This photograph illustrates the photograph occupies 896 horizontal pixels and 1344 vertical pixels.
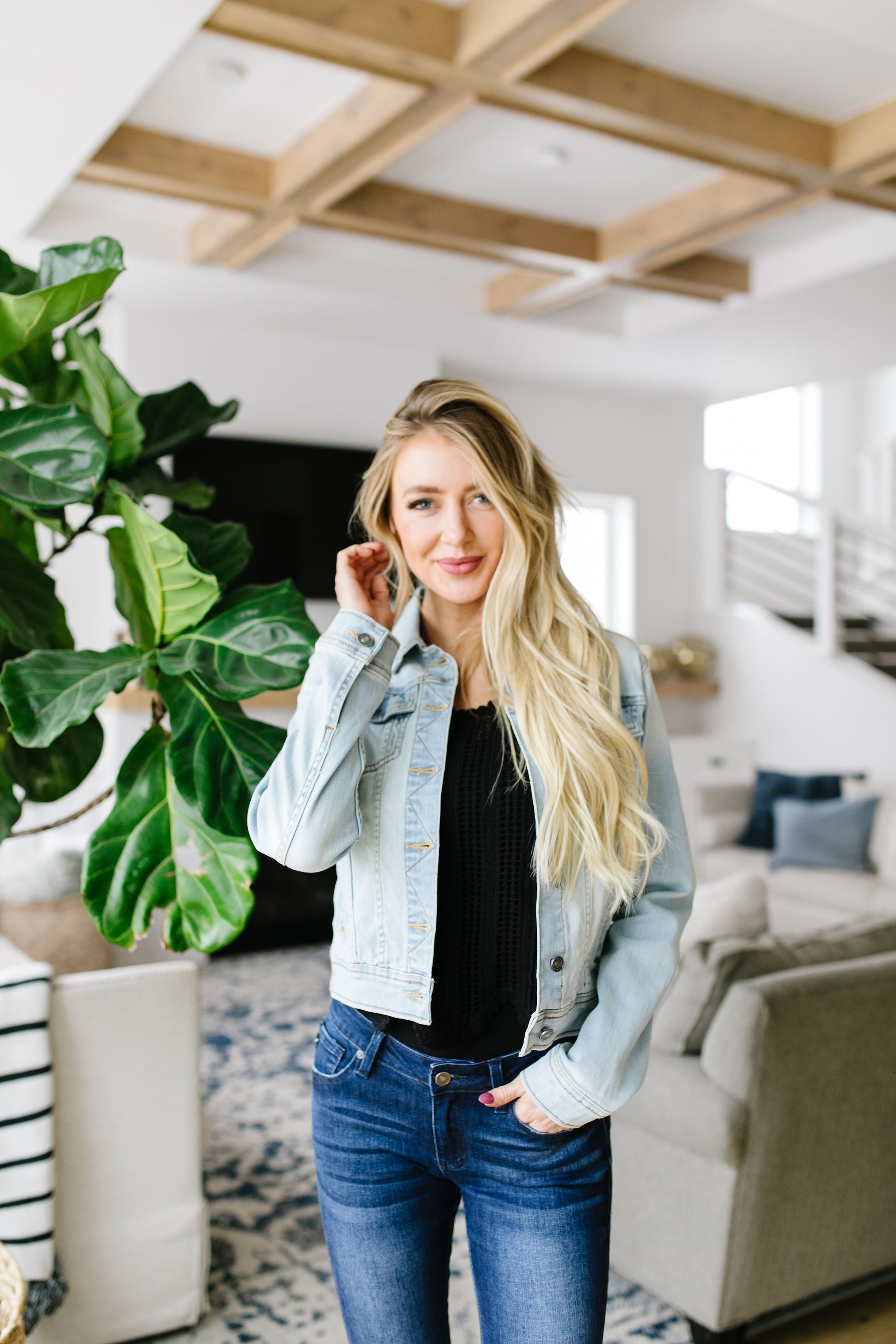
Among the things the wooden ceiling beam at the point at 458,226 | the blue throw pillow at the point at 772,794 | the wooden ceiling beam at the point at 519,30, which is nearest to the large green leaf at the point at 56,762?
the wooden ceiling beam at the point at 519,30

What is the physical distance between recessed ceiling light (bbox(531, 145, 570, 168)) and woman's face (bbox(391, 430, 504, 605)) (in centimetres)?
297

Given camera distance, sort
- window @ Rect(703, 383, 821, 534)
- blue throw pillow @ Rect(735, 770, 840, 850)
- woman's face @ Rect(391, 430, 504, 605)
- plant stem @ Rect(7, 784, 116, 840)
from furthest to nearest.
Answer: window @ Rect(703, 383, 821, 534) → blue throw pillow @ Rect(735, 770, 840, 850) → plant stem @ Rect(7, 784, 116, 840) → woman's face @ Rect(391, 430, 504, 605)

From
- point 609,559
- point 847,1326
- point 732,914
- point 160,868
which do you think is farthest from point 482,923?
point 609,559

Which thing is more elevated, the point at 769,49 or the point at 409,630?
the point at 769,49

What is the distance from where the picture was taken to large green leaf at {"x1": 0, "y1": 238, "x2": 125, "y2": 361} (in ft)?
4.82

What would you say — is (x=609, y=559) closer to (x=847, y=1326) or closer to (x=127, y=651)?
(x=847, y=1326)

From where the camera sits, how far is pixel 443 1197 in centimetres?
126

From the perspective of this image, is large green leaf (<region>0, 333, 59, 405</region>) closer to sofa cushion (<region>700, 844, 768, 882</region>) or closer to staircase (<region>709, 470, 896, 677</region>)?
sofa cushion (<region>700, 844, 768, 882</region>)

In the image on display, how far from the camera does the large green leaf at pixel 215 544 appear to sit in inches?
67.9

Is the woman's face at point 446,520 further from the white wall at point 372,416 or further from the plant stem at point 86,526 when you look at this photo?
the white wall at point 372,416

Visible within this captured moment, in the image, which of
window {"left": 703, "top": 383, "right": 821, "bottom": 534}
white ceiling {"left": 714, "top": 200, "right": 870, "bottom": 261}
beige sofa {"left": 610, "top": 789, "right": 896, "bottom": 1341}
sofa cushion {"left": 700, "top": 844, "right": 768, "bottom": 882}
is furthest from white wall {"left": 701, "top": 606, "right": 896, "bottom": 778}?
beige sofa {"left": 610, "top": 789, "right": 896, "bottom": 1341}

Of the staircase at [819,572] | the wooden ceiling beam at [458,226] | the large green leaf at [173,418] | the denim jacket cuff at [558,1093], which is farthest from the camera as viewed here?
the staircase at [819,572]

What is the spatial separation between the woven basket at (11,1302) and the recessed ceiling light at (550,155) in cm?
354

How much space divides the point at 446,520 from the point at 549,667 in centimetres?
20
